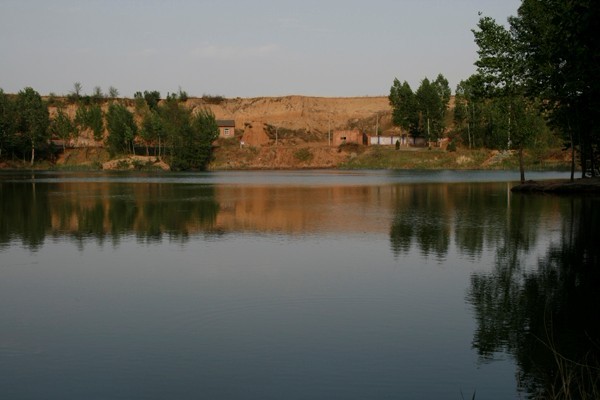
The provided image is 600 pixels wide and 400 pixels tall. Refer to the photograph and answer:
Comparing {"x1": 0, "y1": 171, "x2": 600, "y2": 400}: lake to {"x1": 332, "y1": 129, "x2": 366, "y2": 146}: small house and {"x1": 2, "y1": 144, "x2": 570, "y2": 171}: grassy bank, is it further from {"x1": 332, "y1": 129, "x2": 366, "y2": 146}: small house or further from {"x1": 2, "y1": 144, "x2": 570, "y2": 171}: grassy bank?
{"x1": 332, "y1": 129, "x2": 366, "y2": 146}: small house

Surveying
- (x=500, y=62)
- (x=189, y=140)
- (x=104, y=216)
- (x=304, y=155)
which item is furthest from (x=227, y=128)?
(x=104, y=216)

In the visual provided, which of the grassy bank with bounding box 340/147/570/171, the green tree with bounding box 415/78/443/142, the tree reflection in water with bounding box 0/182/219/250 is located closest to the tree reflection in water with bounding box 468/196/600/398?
the tree reflection in water with bounding box 0/182/219/250

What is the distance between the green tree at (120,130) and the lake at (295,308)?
106 meters

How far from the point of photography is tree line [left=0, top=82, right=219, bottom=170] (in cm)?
13062

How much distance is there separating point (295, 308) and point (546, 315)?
5.57 m

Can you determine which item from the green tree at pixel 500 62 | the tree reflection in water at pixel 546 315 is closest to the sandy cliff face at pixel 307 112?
the green tree at pixel 500 62

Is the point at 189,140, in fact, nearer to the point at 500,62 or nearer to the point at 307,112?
the point at 307,112

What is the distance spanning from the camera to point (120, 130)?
137 meters

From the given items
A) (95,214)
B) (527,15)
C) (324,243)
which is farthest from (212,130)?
(324,243)

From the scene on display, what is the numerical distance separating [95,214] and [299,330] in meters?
26.6

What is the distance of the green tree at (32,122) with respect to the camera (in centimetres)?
13138

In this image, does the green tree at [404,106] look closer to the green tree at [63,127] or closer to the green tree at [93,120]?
the green tree at [93,120]

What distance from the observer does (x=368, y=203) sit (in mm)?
45281

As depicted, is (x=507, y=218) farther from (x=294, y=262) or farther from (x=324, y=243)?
(x=294, y=262)
